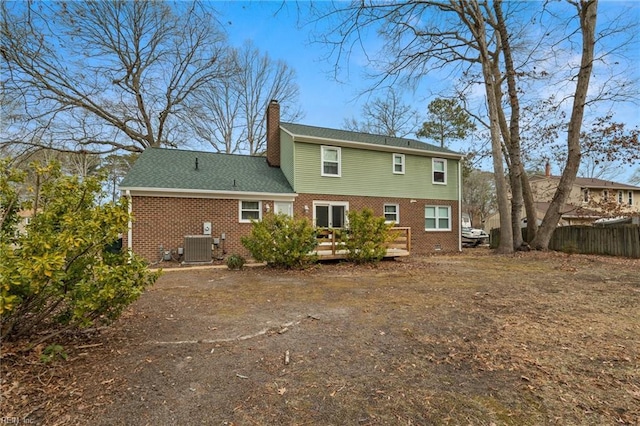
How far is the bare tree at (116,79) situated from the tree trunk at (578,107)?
1495 cm

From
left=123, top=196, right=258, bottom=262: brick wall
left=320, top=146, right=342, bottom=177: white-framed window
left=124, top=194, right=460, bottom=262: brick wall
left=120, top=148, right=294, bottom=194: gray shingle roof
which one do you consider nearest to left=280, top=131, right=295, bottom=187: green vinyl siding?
left=120, top=148, right=294, bottom=194: gray shingle roof

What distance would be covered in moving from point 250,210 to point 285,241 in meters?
4.14

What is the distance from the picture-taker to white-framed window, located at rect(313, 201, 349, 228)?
45.4 feet

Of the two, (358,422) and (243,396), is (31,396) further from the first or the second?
(358,422)

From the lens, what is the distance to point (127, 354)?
3.17 metres

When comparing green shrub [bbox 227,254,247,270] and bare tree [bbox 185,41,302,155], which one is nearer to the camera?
green shrub [bbox 227,254,247,270]

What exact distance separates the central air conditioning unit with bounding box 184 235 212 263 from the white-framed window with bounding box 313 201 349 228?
14.9 feet

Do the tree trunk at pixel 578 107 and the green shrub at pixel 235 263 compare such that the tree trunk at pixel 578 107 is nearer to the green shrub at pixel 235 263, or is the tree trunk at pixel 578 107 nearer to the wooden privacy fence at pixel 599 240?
the wooden privacy fence at pixel 599 240

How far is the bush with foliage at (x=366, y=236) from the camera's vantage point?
9.77 m

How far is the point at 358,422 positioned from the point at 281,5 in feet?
14.4

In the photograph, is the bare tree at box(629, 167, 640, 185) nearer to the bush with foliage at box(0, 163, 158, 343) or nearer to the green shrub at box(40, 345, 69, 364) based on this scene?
the bush with foliage at box(0, 163, 158, 343)

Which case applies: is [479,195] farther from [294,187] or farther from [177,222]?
[177,222]

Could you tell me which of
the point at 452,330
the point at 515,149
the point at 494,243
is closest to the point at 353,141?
the point at 515,149

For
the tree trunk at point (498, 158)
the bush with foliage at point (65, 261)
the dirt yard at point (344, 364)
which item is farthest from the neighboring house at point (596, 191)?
the bush with foliage at point (65, 261)
